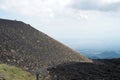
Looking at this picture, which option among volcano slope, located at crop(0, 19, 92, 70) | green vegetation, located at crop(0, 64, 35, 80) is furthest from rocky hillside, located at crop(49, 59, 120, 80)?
green vegetation, located at crop(0, 64, 35, 80)

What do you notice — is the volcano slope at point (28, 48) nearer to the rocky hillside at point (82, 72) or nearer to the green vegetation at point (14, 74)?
the rocky hillside at point (82, 72)

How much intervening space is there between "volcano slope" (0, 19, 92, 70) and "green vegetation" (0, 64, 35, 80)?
170 inches

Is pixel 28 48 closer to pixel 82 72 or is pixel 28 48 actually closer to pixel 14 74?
pixel 82 72

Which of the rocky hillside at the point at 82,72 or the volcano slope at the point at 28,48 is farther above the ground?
the volcano slope at the point at 28,48

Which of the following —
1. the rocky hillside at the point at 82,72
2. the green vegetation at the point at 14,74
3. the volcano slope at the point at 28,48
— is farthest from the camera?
the volcano slope at the point at 28,48

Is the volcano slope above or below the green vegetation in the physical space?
above

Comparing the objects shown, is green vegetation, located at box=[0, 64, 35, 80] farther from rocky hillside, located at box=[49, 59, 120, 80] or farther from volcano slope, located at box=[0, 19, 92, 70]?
volcano slope, located at box=[0, 19, 92, 70]

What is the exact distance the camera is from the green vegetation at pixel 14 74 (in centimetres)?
3239

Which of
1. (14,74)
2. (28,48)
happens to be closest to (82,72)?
(14,74)

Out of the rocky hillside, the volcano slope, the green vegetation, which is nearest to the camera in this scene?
the green vegetation

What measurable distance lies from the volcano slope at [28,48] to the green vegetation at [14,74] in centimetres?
432

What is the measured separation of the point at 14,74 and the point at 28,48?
16122 mm

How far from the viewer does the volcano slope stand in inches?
1745

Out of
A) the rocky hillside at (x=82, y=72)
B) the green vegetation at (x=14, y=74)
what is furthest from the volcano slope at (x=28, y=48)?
the green vegetation at (x=14, y=74)
